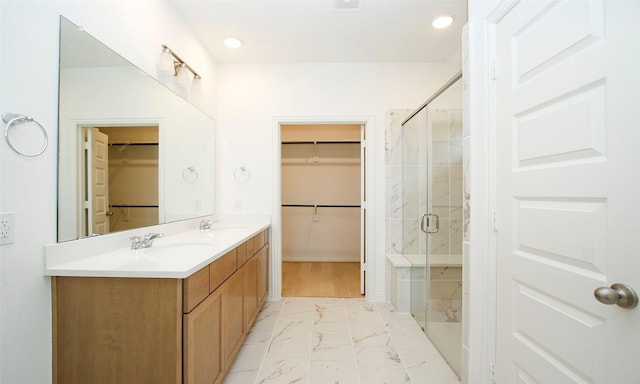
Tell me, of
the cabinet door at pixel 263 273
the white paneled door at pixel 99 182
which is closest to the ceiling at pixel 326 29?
the white paneled door at pixel 99 182

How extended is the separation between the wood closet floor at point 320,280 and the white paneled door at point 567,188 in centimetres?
200

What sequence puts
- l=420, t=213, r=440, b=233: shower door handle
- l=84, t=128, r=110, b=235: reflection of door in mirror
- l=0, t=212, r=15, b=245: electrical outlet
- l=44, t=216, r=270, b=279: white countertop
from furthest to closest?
l=420, t=213, r=440, b=233: shower door handle
l=84, t=128, r=110, b=235: reflection of door in mirror
l=44, t=216, r=270, b=279: white countertop
l=0, t=212, r=15, b=245: electrical outlet

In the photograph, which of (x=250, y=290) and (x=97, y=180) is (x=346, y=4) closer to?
(x=97, y=180)

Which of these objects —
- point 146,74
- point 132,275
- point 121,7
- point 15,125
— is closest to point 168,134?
point 146,74

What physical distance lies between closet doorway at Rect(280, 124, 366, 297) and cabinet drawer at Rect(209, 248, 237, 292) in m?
2.67

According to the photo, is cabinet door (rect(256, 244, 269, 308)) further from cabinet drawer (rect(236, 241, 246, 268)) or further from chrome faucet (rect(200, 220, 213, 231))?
chrome faucet (rect(200, 220, 213, 231))

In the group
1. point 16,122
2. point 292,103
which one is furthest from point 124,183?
point 292,103

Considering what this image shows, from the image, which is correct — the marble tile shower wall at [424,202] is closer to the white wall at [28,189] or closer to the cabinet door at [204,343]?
the cabinet door at [204,343]

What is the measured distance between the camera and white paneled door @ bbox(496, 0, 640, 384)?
0.71 m

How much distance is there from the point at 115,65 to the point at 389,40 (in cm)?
216

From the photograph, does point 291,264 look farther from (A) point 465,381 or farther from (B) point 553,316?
(B) point 553,316

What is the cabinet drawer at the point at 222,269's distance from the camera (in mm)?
1329

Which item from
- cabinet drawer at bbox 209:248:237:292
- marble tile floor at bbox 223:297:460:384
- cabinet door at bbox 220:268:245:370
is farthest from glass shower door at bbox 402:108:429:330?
cabinet drawer at bbox 209:248:237:292

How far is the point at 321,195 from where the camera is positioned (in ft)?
14.2
